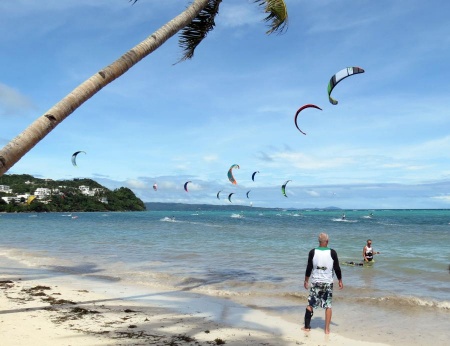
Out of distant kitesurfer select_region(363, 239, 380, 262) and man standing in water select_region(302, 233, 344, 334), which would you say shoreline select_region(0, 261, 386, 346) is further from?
distant kitesurfer select_region(363, 239, 380, 262)

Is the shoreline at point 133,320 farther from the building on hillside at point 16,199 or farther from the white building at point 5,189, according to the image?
the white building at point 5,189

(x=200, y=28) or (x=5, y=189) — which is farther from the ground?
(x=200, y=28)

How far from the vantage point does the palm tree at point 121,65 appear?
16.1 ft

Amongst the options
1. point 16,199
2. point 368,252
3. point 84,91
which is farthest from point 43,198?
point 84,91

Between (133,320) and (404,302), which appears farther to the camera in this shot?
(404,302)

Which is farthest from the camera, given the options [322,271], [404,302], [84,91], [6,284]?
[6,284]

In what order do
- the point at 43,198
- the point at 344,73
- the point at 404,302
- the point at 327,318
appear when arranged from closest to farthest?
the point at 327,318, the point at 344,73, the point at 404,302, the point at 43,198

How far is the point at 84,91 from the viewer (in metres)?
5.74

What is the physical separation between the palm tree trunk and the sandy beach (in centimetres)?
→ 359

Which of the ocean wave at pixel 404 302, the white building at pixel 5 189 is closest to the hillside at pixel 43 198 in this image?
the white building at pixel 5 189

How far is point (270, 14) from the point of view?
825cm

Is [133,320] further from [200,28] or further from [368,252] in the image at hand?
[368,252]

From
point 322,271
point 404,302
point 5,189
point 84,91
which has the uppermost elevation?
point 84,91

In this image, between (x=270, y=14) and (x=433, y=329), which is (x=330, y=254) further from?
(x=270, y=14)
